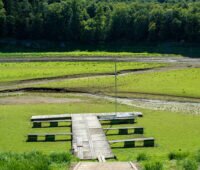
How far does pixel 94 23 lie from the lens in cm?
10525

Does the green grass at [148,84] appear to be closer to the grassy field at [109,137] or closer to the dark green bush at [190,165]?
the grassy field at [109,137]

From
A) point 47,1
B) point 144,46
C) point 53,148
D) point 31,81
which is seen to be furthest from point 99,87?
point 47,1

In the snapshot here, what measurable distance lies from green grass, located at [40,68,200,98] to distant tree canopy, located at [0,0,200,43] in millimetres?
42036

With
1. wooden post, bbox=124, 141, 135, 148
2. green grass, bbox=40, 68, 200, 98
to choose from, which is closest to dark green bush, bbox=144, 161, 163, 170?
wooden post, bbox=124, 141, 135, 148

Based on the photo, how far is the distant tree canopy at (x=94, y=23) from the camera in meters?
101

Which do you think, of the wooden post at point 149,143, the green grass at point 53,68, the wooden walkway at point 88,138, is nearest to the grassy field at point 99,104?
the green grass at point 53,68

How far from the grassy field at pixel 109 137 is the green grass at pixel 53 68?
1603cm

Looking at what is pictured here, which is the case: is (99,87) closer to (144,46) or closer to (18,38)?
(144,46)

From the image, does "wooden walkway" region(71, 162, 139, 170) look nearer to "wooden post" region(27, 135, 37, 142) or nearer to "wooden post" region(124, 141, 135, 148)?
"wooden post" region(124, 141, 135, 148)

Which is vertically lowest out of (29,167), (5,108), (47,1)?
(5,108)

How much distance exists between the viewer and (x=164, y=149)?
2511 cm

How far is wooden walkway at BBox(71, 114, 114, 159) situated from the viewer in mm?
22728

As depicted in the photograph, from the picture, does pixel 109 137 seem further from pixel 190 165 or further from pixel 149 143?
pixel 190 165

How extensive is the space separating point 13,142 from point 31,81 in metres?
27.3
